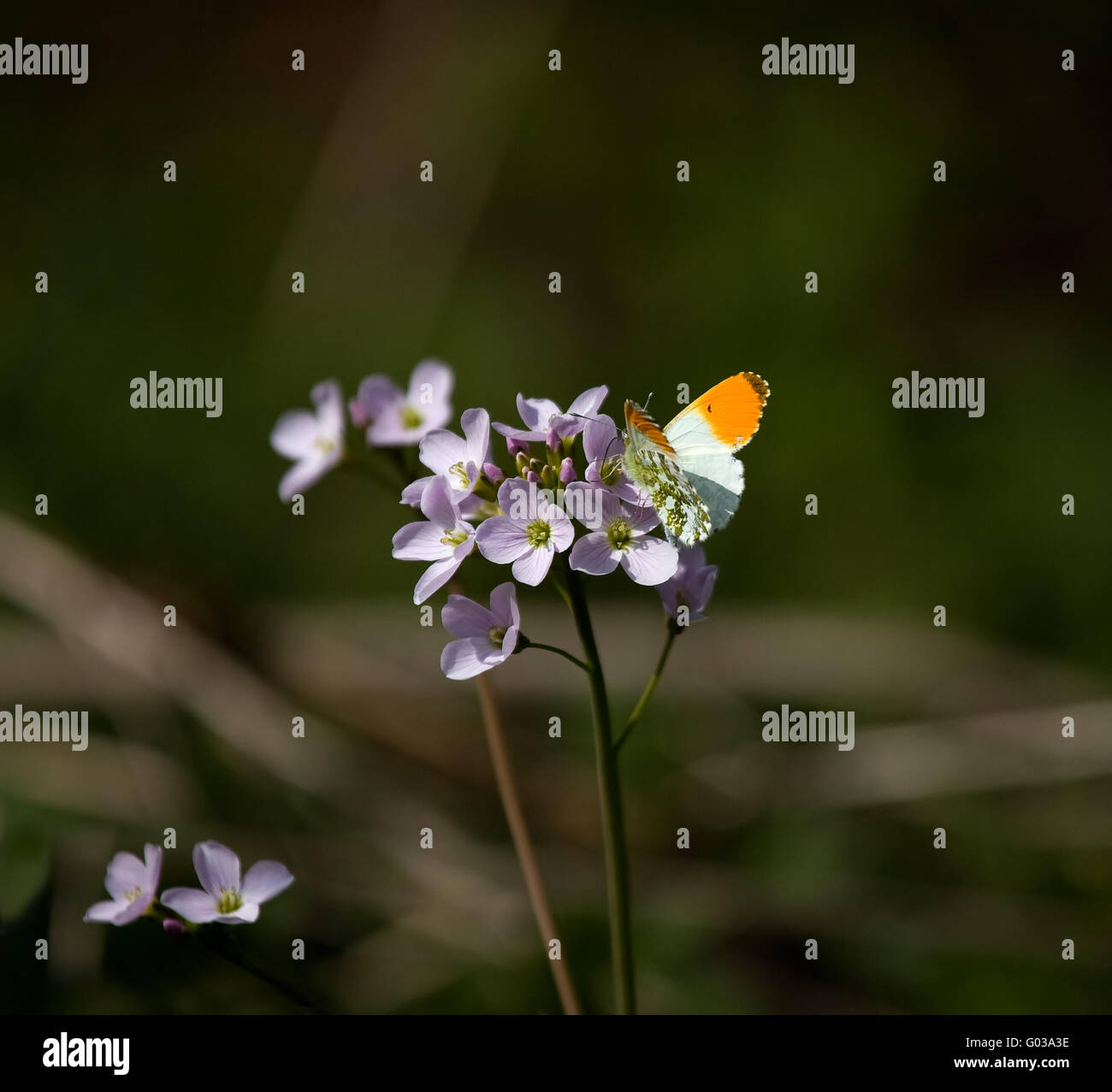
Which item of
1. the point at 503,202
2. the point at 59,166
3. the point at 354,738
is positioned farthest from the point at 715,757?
the point at 59,166

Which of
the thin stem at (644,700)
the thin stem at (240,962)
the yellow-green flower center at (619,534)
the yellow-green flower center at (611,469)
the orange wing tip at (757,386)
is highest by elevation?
the orange wing tip at (757,386)

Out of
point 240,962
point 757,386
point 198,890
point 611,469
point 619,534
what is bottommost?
point 240,962

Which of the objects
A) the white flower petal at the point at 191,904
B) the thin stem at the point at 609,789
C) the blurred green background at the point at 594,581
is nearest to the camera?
the thin stem at the point at 609,789

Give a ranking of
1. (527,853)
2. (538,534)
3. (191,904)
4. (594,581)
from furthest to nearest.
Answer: (594,581) → (527,853) → (191,904) → (538,534)

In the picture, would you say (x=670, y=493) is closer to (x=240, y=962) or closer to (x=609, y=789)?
(x=609, y=789)

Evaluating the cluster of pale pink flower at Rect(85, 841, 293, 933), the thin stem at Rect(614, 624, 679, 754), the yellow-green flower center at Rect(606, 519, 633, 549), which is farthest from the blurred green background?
the yellow-green flower center at Rect(606, 519, 633, 549)

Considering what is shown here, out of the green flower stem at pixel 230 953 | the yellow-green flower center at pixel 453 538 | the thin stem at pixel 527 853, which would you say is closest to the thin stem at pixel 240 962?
the green flower stem at pixel 230 953

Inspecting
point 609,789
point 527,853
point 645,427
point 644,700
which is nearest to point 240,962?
point 527,853

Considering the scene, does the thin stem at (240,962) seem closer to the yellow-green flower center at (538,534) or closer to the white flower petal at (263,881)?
the white flower petal at (263,881)
